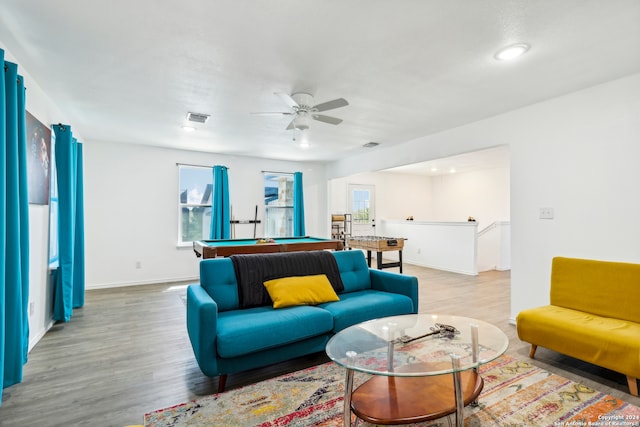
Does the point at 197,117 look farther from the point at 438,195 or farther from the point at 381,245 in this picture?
the point at 438,195

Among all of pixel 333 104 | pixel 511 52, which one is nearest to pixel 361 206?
pixel 333 104

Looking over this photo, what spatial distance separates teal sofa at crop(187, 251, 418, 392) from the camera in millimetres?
2137

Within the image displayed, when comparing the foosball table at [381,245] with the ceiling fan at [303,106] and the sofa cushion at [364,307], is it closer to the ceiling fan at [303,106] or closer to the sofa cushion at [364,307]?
the sofa cushion at [364,307]

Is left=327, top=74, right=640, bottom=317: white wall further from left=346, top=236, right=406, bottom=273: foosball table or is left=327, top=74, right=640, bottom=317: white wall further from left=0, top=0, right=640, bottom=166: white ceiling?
left=346, top=236, right=406, bottom=273: foosball table

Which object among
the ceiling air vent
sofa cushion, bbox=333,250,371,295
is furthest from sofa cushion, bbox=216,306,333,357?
the ceiling air vent

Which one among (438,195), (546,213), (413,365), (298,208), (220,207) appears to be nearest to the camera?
(413,365)

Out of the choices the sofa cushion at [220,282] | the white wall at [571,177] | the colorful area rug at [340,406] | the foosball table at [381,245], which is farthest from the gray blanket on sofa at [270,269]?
the foosball table at [381,245]

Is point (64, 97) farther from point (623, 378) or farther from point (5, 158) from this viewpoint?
point (623, 378)

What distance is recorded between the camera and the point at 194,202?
20.6ft

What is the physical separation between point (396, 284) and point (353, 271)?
1.60ft

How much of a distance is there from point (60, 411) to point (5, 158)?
1.68 meters

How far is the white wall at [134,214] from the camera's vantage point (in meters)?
5.36

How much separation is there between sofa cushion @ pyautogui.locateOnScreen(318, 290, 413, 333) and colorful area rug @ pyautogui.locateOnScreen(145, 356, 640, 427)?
0.42m

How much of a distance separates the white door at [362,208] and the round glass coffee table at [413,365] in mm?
6453
